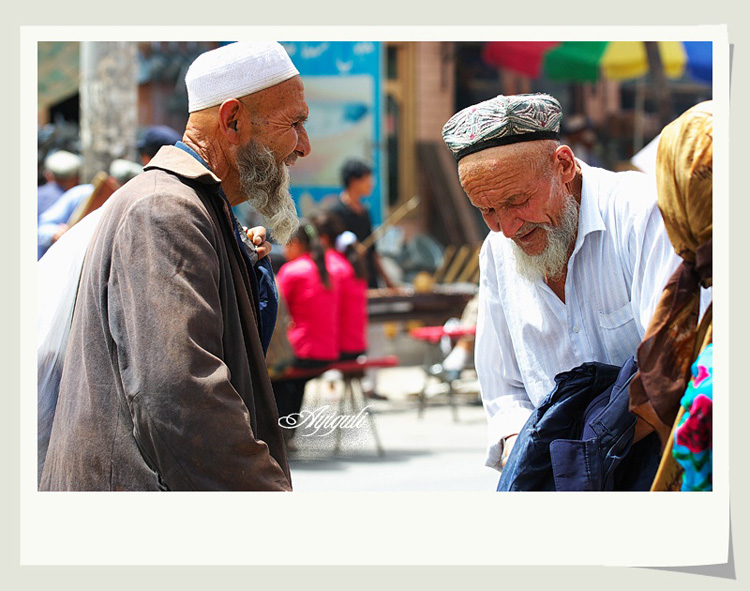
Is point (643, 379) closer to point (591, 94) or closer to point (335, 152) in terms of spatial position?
point (335, 152)

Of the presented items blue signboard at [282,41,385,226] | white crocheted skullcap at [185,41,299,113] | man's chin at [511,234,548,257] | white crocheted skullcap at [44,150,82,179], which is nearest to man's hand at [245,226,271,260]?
white crocheted skullcap at [185,41,299,113]

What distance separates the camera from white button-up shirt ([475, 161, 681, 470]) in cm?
278

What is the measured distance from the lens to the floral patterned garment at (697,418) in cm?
254

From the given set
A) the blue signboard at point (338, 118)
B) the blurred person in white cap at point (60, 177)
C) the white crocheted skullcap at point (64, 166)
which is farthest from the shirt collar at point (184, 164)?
the blue signboard at point (338, 118)

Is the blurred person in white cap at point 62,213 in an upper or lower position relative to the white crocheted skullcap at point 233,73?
lower

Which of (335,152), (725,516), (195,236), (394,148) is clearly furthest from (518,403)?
(394,148)

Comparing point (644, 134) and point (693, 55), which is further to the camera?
point (644, 134)

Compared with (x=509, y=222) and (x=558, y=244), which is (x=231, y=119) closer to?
(x=509, y=222)

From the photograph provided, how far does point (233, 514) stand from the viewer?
2.85 m

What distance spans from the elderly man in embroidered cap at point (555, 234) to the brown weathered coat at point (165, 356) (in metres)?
0.71

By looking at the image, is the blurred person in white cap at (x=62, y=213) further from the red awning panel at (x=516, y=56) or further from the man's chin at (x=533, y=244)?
the red awning panel at (x=516, y=56)

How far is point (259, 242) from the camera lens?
308cm

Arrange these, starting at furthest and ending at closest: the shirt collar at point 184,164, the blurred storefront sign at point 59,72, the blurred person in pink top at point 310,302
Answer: the blurred storefront sign at point 59,72 → the blurred person in pink top at point 310,302 → the shirt collar at point 184,164

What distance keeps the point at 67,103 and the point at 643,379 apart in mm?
12555
